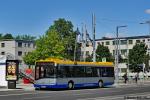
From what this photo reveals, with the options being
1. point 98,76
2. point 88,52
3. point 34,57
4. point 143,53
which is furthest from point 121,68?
point 98,76

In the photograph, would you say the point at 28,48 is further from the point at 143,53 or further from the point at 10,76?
the point at 10,76

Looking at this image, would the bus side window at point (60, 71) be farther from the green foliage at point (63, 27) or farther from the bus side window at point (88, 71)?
the green foliage at point (63, 27)

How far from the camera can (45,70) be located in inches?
1513

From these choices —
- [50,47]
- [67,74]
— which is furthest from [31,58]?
[67,74]

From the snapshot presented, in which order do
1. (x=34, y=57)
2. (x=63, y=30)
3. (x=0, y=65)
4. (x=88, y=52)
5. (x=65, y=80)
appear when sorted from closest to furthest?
(x=65, y=80)
(x=0, y=65)
(x=34, y=57)
(x=63, y=30)
(x=88, y=52)

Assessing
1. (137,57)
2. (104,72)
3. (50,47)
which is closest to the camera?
(104,72)

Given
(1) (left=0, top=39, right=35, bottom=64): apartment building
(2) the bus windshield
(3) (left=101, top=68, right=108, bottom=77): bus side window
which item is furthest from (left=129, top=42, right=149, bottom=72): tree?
(2) the bus windshield

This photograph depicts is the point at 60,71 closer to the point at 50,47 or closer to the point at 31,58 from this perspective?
the point at 50,47

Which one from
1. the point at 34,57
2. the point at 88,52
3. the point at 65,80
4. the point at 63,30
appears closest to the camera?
the point at 65,80

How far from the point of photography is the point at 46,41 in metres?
90.4

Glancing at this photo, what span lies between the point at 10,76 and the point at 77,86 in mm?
6046

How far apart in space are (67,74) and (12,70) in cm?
473

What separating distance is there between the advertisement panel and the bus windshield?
187cm

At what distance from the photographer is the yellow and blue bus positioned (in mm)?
38031
